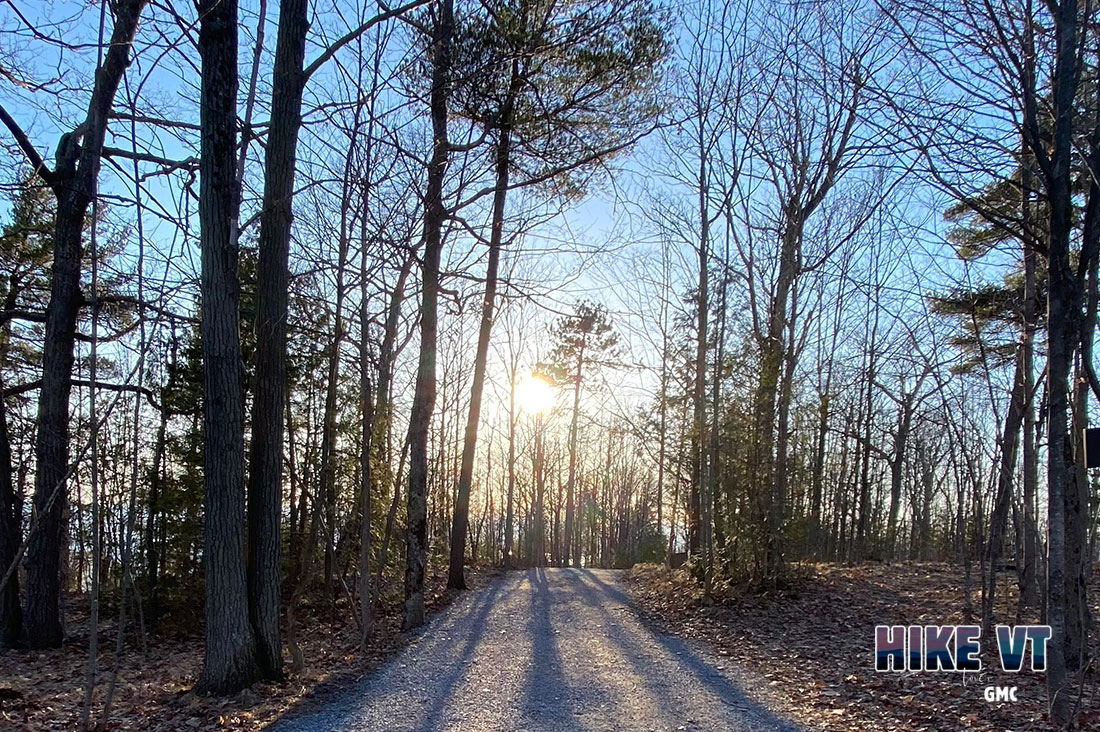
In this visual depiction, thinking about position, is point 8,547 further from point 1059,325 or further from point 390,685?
point 1059,325

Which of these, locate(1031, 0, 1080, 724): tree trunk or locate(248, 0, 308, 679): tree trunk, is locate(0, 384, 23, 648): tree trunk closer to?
locate(248, 0, 308, 679): tree trunk

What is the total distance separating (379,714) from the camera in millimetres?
4914

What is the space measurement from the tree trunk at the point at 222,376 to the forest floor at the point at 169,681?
0.34 meters

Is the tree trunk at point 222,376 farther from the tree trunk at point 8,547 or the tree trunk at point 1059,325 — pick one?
the tree trunk at point 1059,325

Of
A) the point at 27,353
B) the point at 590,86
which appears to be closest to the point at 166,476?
the point at 27,353

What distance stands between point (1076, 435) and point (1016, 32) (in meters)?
5.12

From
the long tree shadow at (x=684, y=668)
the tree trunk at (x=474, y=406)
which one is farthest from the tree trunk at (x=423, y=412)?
the long tree shadow at (x=684, y=668)

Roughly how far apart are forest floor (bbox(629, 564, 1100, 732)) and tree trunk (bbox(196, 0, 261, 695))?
172 inches

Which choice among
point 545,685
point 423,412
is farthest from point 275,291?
point 545,685

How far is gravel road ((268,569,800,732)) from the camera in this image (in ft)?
15.4

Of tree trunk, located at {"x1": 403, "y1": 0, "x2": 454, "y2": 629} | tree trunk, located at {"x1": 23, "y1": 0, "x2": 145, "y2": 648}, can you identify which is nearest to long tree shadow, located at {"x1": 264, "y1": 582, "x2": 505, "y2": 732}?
tree trunk, located at {"x1": 403, "y1": 0, "x2": 454, "y2": 629}

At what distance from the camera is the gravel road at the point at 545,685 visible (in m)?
4.71

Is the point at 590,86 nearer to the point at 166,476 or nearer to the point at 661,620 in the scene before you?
the point at 661,620

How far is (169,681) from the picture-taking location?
6.34 m
